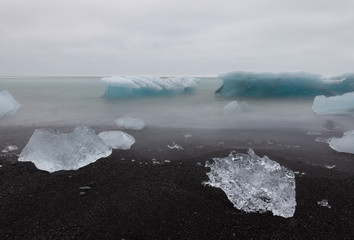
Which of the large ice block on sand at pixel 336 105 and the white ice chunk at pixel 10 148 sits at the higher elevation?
the large ice block on sand at pixel 336 105

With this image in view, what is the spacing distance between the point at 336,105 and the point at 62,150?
10.7 metres

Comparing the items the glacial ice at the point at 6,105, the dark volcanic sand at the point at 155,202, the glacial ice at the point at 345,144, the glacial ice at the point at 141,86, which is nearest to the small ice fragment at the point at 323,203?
the dark volcanic sand at the point at 155,202

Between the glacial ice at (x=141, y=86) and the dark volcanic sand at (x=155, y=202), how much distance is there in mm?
11415

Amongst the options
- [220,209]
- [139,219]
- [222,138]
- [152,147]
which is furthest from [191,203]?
[222,138]

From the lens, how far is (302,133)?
6.94m

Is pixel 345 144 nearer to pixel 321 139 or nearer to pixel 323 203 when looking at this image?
pixel 321 139

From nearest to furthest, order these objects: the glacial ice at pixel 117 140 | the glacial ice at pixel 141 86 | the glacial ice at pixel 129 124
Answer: the glacial ice at pixel 117 140, the glacial ice at pixel 129 124, the glacial ice at pixel 141 86

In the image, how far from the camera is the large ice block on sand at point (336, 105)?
33.9 ft

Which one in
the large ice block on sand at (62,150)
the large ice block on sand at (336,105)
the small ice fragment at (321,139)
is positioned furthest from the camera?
the large ice block on sand at (336,105)

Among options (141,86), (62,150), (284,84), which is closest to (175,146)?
(62,150)

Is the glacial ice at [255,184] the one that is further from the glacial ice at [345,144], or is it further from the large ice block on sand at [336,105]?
the large ice block on sand at [336,105]

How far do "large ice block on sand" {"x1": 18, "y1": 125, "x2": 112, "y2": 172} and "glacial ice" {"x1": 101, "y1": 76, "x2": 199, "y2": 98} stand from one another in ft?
36.2

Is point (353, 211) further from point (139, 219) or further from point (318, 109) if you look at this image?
point (318, 109)

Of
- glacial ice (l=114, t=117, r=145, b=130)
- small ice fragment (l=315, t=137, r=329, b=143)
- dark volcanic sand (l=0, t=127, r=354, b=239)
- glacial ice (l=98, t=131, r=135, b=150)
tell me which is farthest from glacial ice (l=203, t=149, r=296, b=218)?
glacial ice (l=114, t=117, r=145, b=130)
